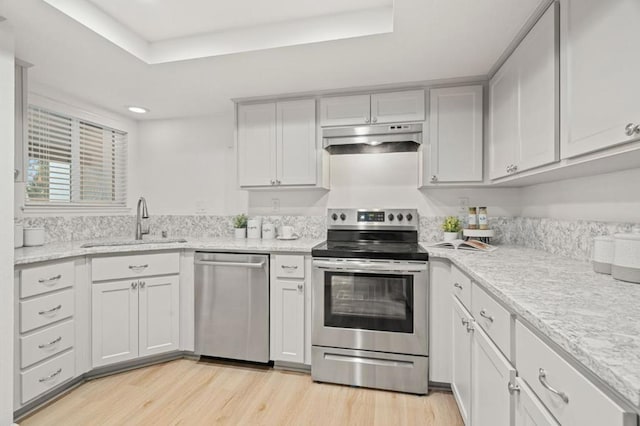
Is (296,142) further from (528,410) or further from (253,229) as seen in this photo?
(528,410)

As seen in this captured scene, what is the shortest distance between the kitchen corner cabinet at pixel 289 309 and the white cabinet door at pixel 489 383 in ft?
3.85

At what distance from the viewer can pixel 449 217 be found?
105 inches

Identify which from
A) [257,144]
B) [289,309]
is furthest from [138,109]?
[289,309]

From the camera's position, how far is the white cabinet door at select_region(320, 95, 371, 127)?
2.55 m

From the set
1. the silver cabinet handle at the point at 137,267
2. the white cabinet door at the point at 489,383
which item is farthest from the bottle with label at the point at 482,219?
the silver cabinet handle at the point at 137,267

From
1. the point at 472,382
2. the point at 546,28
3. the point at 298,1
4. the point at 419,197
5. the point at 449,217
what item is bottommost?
the point at 472,382

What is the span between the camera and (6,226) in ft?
5.28

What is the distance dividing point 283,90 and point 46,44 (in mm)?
1547

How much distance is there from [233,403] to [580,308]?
1.93m

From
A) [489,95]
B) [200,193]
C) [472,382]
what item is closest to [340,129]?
[489,95]

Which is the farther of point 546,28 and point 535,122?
point 535,122

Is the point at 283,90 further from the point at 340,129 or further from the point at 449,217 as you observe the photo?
the point at 449,217

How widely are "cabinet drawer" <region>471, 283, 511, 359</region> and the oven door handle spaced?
0.57m

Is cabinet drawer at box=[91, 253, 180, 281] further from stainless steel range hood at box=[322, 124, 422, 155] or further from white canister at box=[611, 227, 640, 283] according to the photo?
white canister at box=[611, 227, 640, 283]
